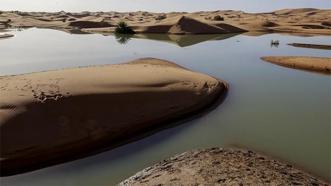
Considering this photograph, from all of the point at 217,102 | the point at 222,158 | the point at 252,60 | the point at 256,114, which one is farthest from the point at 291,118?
the point at 252,60

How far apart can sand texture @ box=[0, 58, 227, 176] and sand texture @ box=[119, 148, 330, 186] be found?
112 inches

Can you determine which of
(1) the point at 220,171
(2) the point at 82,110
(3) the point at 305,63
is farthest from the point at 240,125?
(3) the point at 305,63

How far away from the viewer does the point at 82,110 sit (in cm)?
1262

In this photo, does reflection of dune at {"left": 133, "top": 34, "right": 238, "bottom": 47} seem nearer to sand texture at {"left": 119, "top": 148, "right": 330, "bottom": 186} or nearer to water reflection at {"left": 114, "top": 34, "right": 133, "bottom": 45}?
water reflection at {"left": 114, "top": 34, "right": 133, "bottom": 45}

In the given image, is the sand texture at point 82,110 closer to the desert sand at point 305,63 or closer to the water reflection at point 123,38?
the desert sand at point 305,63

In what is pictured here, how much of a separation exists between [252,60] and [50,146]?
2137cm

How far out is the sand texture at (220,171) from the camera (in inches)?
348

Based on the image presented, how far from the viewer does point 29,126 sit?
1130 centimetres

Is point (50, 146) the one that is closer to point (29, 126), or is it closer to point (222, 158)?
point (29, 126)

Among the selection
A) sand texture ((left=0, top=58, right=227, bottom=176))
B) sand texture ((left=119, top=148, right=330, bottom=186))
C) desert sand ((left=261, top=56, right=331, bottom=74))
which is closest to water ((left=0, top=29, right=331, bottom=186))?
sand texture ((left=0, top=58, right=227, bottom=176))

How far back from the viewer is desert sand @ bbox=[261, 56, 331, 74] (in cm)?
2478

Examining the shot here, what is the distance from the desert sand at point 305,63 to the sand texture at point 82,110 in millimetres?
11110

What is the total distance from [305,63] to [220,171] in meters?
19.6

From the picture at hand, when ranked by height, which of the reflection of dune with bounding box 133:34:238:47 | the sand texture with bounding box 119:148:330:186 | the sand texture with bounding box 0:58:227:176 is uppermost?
the reflection of dune with bounding box 133:34:238:47
